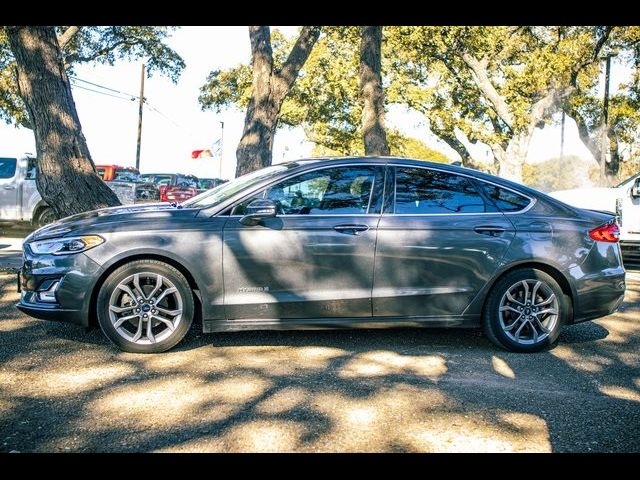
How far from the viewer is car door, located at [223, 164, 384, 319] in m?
5.11

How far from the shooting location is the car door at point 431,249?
17.3 feet

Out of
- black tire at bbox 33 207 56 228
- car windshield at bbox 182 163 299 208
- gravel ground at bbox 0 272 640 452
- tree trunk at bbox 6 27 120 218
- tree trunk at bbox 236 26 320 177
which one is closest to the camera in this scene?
gravel ground at bbox 0 272 640 452

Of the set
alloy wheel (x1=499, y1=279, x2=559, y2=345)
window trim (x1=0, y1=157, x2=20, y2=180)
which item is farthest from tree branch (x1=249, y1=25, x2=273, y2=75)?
alloy wheel (x1=499, y1=279, x2=559, y2=345)

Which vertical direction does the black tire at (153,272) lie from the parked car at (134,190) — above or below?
below

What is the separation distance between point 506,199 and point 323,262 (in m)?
1.73

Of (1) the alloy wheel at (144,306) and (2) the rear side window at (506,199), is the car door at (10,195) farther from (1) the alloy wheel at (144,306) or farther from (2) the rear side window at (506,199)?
(2) the rear side window at (506,199)

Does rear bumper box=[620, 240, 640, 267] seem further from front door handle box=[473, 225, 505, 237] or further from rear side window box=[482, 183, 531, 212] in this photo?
front door handle box=[473, 225, 505, 237]

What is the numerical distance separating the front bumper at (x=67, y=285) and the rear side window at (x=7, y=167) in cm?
1120

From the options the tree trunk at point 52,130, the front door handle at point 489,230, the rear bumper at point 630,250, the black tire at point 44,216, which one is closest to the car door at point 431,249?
the front door handle at point 489,230

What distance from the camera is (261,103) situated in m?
13.1

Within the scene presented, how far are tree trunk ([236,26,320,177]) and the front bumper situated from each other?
7797 millimetres

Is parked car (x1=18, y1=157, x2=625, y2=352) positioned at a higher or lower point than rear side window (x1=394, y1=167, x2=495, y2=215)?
lower

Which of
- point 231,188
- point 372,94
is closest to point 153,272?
point 231,188
